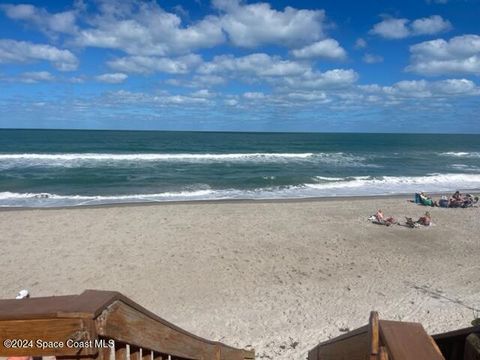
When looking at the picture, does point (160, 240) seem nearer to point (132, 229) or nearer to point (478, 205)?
point (132, 229)

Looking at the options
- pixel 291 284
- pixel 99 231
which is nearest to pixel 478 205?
pixel 291 284

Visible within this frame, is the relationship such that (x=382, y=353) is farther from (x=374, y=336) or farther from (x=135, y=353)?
(x=135, y=353)

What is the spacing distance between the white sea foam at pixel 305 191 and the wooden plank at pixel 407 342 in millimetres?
18978

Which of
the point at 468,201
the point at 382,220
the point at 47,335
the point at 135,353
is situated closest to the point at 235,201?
the point at 382,220

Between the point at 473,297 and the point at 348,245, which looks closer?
the point at 473,297

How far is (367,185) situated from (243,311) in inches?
801

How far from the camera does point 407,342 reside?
138 cm

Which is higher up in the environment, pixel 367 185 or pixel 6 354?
pixel 6 354

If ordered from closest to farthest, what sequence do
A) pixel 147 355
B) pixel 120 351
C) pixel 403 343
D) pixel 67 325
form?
pixel 67 325, pixel 403 343, pixel 120 351, pixel 147 355

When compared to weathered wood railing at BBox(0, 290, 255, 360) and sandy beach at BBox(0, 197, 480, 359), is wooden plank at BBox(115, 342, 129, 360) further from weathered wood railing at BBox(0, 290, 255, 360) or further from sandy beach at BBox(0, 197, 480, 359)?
sandy beach at BBox(0, 197, 480, 359)

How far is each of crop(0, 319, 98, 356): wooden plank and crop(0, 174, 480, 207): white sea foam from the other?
744 inches

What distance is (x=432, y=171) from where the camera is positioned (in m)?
34.2

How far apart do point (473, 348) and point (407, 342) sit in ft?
0.79

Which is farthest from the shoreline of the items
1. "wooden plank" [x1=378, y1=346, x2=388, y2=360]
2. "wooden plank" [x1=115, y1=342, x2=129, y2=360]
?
"wooden plank" [x1=378, y1=346, x2=388, y2=360]
